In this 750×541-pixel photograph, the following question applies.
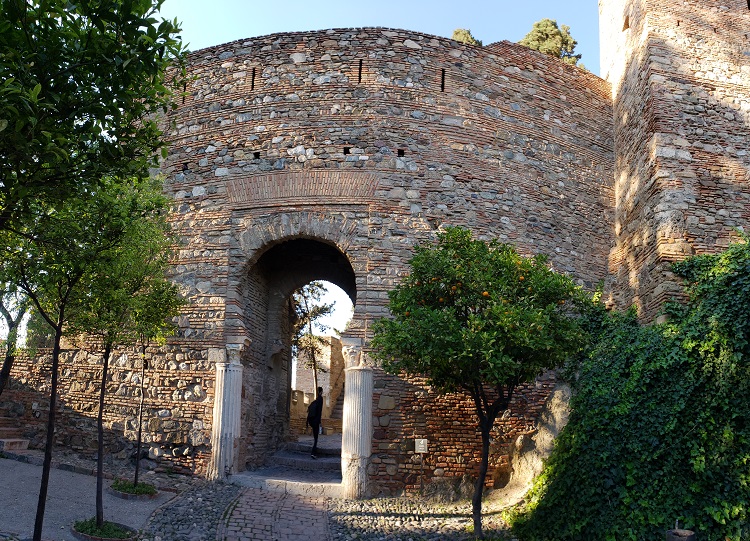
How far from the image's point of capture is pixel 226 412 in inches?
354

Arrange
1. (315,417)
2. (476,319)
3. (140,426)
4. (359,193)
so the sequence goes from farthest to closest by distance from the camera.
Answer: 1. (315,417)
2. (359,193)
3. (140,426)
4. (476,319)

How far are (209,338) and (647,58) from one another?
863cm

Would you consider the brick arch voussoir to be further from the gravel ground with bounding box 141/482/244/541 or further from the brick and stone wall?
the gravel ground with bounding box 141/482/244/541

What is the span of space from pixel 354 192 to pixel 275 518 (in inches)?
189

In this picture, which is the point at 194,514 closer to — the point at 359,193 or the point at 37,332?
the point at 37,332

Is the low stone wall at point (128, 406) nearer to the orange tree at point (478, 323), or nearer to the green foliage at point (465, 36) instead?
the orange tree at point (478, 323)

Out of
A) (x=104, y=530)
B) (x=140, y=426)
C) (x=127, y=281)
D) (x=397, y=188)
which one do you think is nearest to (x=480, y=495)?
(x=104, y=530)

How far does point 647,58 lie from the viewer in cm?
1053

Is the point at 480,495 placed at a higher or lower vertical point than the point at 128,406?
lower

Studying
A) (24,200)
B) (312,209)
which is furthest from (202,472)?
(24,200)

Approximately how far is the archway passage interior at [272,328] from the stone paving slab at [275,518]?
140 centimetres

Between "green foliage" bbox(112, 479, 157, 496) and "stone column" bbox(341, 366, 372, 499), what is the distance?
8.31 ft

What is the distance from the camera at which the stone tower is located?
31.0 ft

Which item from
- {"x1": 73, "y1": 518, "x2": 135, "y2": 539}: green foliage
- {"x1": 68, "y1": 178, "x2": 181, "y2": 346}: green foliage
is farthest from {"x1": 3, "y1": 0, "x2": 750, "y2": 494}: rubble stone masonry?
{"x1": 73, "y1": 518, "x2": 135, "y2": 539}: green foliage
